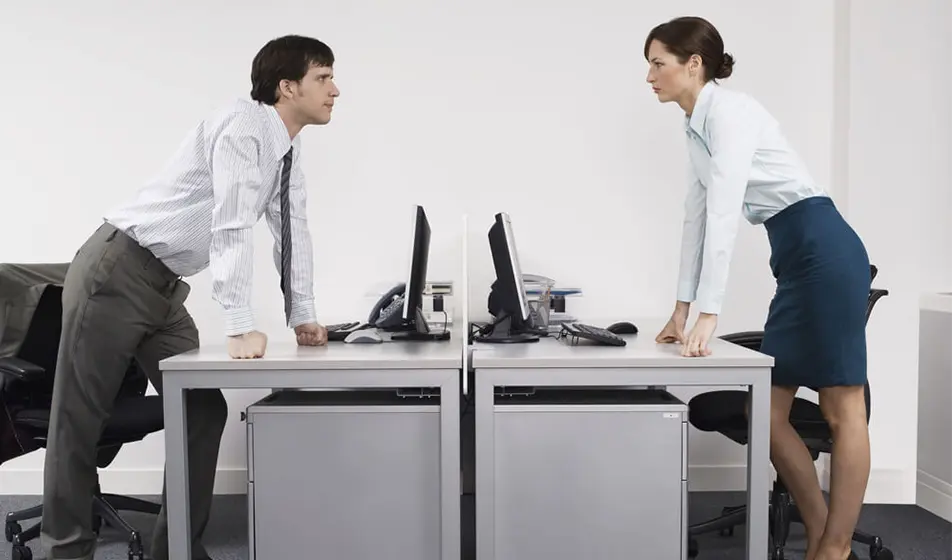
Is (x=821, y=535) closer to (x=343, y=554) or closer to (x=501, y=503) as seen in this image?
(x=501, y=503)

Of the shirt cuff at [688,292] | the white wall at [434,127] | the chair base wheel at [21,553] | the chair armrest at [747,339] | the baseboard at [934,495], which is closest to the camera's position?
the shirt cuff at [688,292]

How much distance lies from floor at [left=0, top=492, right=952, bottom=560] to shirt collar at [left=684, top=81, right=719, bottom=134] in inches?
56.9

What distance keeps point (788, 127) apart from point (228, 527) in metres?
2.80

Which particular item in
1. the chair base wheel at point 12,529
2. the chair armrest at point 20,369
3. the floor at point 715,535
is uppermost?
the chair armrest at point 20,369

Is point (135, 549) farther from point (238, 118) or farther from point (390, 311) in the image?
point (238, 118)

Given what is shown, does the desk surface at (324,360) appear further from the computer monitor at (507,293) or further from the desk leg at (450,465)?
the computer monitor at (507,293)

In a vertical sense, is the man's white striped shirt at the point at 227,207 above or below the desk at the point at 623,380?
above

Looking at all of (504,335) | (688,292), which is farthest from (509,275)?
(688,292)

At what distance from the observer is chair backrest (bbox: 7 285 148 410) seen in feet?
8.04

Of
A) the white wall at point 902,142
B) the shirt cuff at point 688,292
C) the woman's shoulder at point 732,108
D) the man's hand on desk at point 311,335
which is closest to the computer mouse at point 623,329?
the shirt cuff at point 688,292

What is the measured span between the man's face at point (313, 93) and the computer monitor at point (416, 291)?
425 mm

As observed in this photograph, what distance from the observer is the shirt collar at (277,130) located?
2078 millimetres

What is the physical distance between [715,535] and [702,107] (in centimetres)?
159

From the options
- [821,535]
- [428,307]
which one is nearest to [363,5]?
[428,307]
